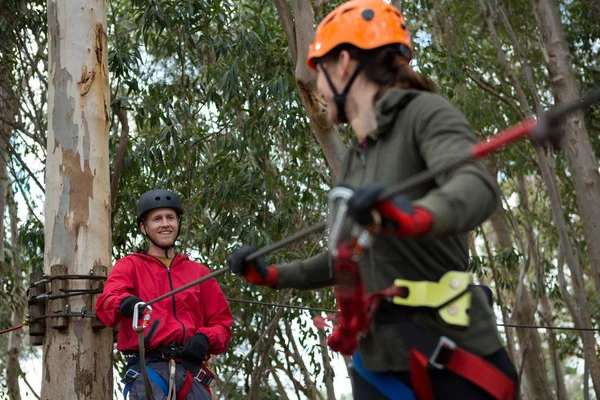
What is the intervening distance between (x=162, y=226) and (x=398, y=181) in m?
2.73

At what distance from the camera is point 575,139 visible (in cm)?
959

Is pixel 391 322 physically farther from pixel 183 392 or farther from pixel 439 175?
pixel 183 392

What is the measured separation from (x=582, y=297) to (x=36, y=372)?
12690 mm

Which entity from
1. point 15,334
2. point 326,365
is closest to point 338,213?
point 326,365

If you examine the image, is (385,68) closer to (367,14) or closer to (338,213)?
(367,14)

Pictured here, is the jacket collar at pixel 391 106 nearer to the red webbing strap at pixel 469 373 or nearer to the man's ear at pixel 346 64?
the man's ear at pixel 346 64

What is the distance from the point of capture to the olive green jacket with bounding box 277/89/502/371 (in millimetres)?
2020

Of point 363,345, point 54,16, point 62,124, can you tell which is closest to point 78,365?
point 62,124

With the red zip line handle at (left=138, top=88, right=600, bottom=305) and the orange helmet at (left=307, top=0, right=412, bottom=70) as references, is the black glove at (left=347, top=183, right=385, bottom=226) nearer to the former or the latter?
the red zip line handle at (left=138, top=88, right=600, bottom=305)

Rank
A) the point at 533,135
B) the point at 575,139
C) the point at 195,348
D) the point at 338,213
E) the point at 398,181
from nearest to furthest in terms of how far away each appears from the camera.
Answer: the point at 533,135 < the point at 338,213 < the point at 398,181 < the point at 195,348 < the point at 575,139

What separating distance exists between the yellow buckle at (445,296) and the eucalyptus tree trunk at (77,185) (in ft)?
9.47

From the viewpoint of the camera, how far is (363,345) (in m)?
2.22

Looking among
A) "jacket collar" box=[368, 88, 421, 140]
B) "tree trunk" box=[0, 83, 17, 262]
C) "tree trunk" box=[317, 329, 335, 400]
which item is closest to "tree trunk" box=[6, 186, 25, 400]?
"tree trunk" box=[0, 83, 17, 262]

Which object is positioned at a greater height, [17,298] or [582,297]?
[17,298]
